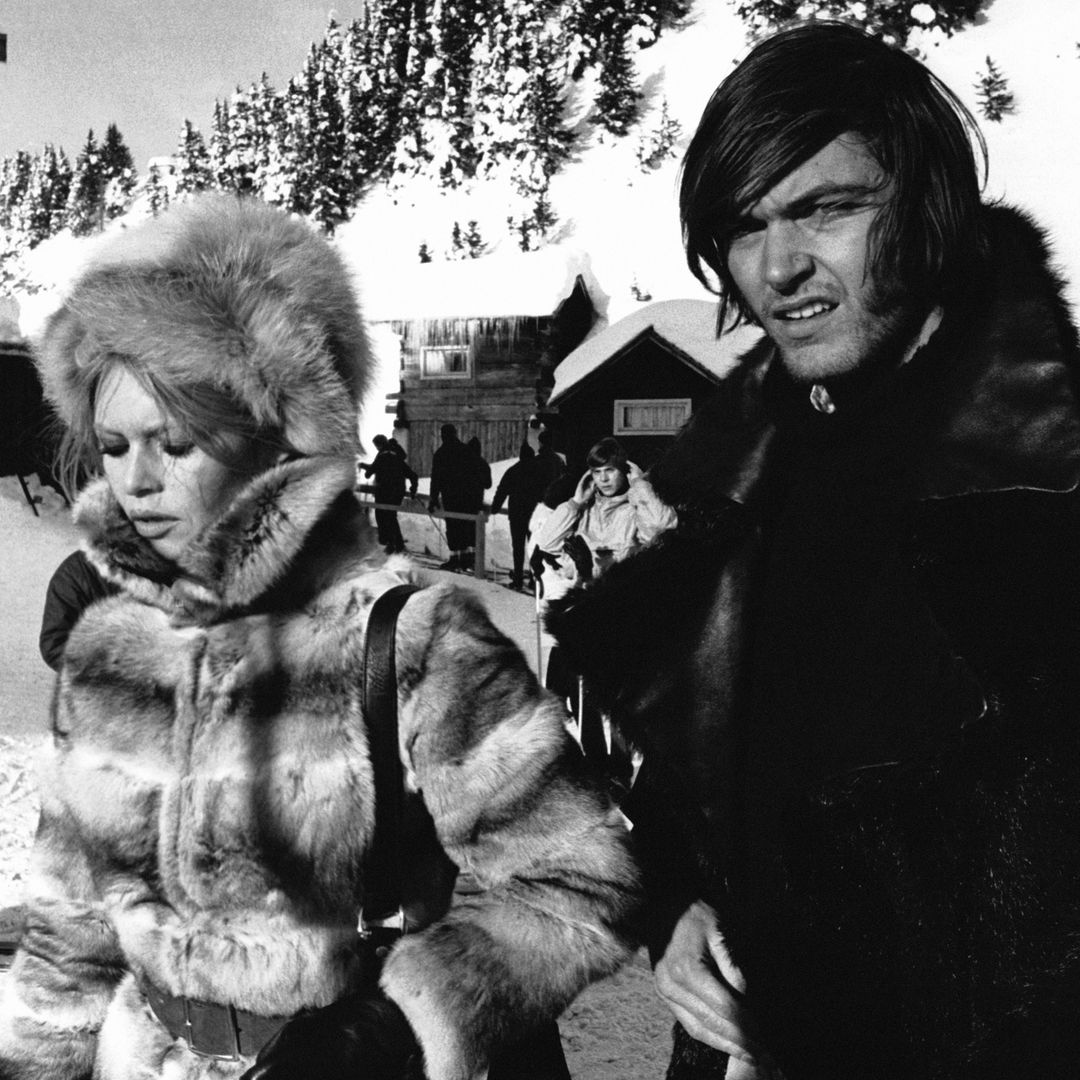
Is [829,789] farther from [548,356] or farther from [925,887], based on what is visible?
[548,356]

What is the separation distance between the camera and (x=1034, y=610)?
1.24 metres

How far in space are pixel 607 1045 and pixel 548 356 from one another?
72.8ft

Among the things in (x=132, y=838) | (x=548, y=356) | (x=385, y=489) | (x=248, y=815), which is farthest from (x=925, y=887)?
(x=548, y=356)

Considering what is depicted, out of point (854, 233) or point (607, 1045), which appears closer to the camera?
point (854, 233)

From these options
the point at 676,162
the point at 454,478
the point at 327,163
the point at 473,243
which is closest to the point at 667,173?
the point at 676,162

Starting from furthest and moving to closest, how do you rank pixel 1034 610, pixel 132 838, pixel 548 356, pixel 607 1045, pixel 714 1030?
pixel 548 356 → pixel 607 1045 → pixel 132 838 → pixel 714 1030 → pixel 1034 610

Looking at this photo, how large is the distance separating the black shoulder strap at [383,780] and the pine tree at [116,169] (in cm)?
7659

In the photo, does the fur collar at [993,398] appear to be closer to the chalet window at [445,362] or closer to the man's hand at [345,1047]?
the man's hand at [345,1047]

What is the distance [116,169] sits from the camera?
231 ft

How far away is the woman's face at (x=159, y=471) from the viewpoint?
5.13ft

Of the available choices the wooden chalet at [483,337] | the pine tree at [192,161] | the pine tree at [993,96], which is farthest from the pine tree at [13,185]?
the pine tree at [993,96]

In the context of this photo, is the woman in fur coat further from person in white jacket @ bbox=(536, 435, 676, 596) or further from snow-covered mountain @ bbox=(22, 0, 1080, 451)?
snow-covered mountain @ bbox=(22, 0, 1080, 451)

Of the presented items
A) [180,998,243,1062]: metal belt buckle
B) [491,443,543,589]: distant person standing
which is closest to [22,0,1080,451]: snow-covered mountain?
[491,443,543,589]: distant person standing

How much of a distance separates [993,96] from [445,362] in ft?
56.7
